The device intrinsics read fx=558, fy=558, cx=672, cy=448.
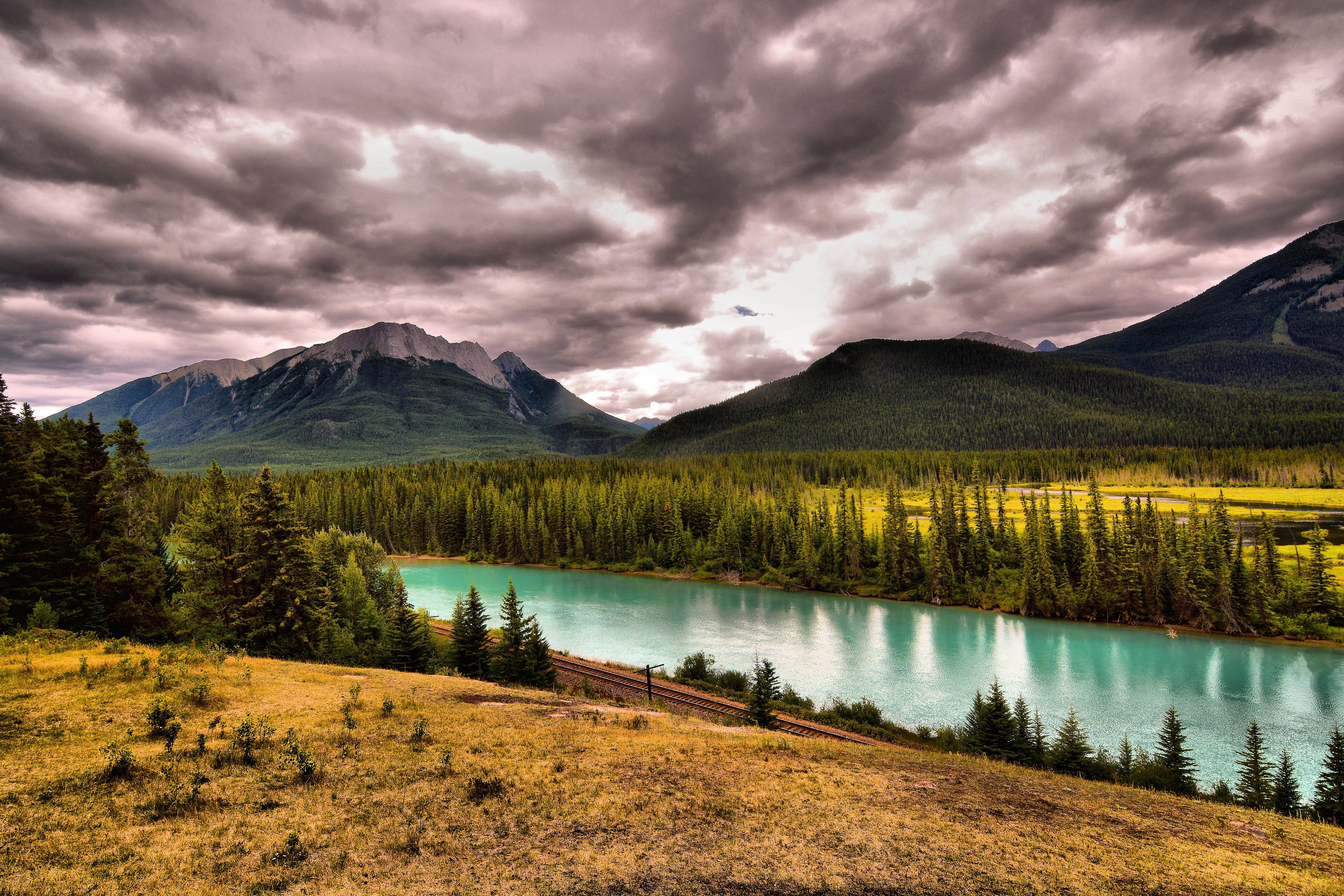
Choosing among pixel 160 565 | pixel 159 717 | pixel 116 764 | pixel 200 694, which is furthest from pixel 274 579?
pixel 116 764

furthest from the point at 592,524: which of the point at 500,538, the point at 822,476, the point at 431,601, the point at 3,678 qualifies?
the point at 3,678

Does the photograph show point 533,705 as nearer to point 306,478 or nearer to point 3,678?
point 3,678

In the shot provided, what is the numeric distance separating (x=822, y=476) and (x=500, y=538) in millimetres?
113887

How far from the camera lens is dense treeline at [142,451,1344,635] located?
71062mm

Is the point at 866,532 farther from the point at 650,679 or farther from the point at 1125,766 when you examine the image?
the point at 1125,766

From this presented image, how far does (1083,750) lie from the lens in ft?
96.1

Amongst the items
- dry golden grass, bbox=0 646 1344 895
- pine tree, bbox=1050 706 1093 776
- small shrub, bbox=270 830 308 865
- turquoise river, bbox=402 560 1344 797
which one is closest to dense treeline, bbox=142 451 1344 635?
turquoise river, bbox=402 560 1344 797

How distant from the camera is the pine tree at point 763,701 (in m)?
32.3

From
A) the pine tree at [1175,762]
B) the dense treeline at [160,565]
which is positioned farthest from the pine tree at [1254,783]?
the dense treeline at [160,565]

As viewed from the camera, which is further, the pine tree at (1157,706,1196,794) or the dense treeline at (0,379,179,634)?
the dense treeline at (0,379,179,634)

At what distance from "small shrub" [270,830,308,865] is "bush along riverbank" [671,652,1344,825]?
24.3 meters

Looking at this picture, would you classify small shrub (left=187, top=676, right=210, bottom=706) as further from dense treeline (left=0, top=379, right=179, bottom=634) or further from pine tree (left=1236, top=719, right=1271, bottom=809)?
pine tree (left=1236, top=719, right=1271, bottom=809)

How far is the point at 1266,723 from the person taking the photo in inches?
1708

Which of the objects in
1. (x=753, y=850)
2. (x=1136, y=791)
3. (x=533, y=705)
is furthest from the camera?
(x=533, y=705)
